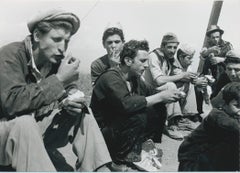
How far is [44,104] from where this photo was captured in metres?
2.80

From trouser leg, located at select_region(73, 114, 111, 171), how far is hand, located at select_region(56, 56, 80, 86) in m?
0.32

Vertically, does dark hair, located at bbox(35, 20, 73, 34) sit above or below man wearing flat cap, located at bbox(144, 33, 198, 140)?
above

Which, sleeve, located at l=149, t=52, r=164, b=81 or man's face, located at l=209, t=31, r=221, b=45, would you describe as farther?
man's face, located at l=209, t=31, r=221, b=45

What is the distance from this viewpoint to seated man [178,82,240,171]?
328 cm

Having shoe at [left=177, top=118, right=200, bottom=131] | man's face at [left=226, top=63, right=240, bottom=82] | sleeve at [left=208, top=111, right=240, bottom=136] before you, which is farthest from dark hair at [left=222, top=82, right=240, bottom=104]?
shoe at [left=177, top=118, right=200, bottom=131]

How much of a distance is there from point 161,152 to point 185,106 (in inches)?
83.4

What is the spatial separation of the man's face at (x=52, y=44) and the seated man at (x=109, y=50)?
1.94m

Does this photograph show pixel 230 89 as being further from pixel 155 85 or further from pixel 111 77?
pixel 155 85

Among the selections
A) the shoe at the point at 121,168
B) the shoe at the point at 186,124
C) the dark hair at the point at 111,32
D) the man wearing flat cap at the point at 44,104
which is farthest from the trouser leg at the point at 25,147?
the shoe at the point at 186,124

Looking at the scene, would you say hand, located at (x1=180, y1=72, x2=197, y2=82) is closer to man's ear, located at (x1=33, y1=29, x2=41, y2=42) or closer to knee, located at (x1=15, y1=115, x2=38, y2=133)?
man's ear, located at (x1=33, y1=29, x2=41, y2=42)

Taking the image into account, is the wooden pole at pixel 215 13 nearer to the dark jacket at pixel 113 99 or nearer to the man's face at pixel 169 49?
the man's face at pixel 169 49

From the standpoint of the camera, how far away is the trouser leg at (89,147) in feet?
9.77

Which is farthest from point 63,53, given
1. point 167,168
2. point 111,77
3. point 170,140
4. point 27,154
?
point 170,140

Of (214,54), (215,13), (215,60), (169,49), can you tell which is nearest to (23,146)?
(169,49)
